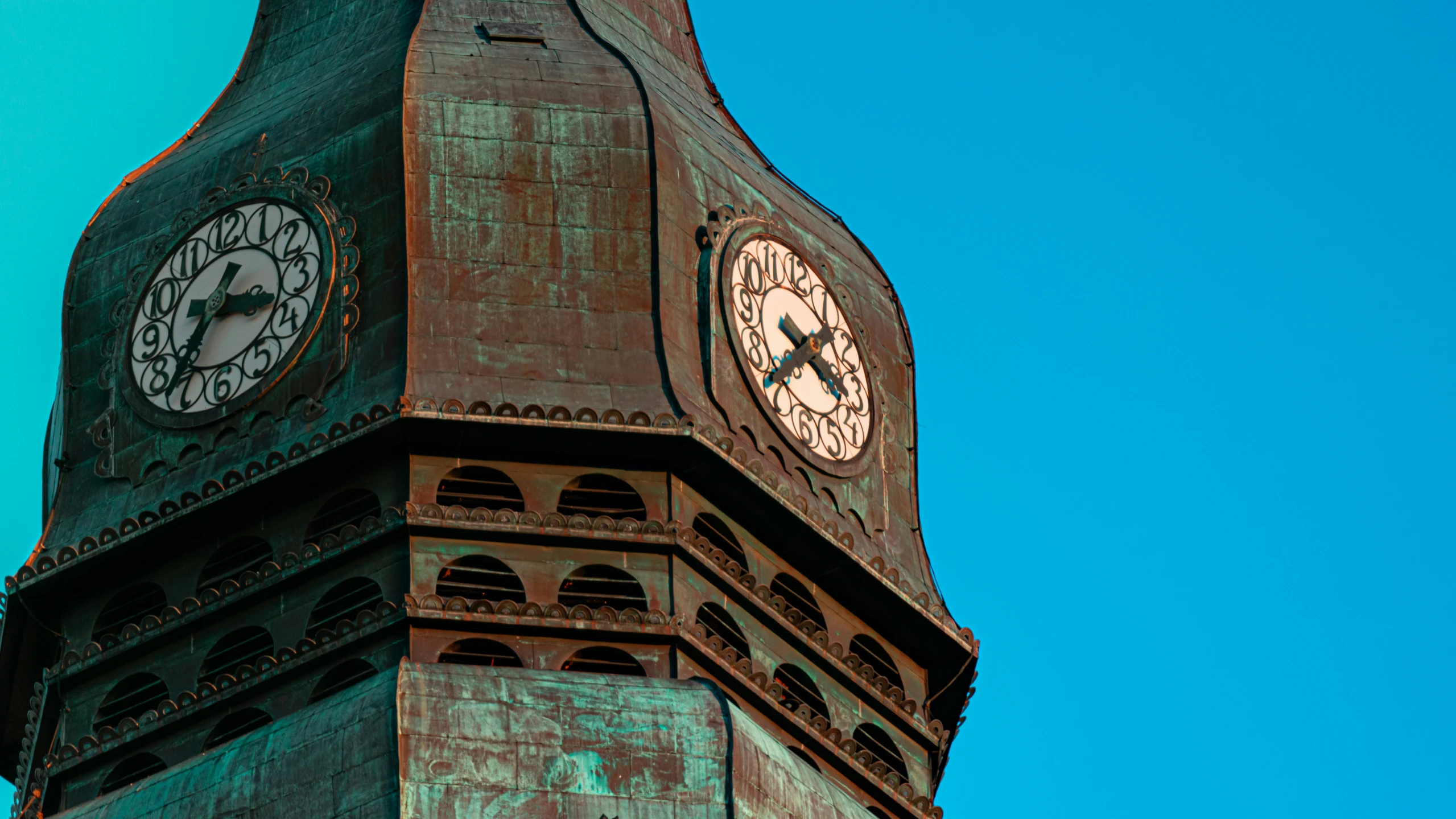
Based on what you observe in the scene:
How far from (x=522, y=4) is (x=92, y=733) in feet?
41.4

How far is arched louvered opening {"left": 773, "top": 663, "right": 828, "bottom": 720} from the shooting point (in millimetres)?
53000

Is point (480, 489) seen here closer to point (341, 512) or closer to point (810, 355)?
point (341, 512)

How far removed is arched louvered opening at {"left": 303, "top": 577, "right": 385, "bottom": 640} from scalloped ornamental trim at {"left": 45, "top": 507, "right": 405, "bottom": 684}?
41 cm

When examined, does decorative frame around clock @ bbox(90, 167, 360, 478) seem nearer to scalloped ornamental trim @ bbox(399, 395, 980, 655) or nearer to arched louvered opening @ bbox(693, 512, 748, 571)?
scalloped ornamental trim @ bbox(399, 395, 980, 655)

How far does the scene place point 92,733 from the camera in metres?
52.5

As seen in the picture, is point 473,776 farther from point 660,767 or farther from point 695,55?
point 695,55

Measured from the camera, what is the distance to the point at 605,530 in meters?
52.2

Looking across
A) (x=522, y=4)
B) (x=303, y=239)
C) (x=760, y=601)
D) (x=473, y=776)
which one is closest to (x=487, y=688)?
(x=473, y=776)

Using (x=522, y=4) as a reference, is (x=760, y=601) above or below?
below

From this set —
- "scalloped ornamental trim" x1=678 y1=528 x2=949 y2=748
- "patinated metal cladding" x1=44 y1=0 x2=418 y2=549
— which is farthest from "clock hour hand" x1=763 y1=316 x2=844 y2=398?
"patinated metal cladding" x1=44 y1=0 x2=418 y2=549

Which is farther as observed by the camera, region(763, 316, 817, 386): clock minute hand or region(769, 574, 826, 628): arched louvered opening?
region(763, 316, 817, 386): clock minute hand

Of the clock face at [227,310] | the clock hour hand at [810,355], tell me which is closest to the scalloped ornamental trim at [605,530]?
the clock face at [227,310]

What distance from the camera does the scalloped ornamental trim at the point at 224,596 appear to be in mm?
51812

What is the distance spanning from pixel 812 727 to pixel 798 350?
5718 mm
